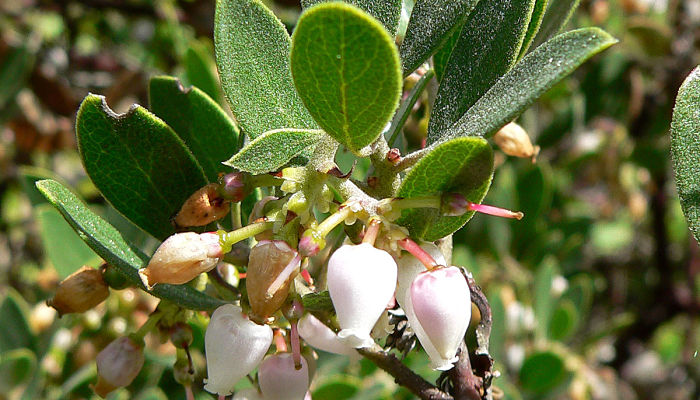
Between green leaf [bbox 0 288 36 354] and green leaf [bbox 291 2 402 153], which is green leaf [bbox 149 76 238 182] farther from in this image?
green leaf [bbox 0 288 36 354]

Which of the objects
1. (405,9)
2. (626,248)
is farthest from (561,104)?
(405,9)

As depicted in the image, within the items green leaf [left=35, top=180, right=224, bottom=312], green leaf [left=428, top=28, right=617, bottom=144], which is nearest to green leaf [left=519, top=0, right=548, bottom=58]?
green leaf [left=428, top=28, right=617, bottom=144]

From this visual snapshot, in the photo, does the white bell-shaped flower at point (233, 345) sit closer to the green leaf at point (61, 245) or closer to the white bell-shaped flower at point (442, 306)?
the white bell-shaped flower at point (442, 306)

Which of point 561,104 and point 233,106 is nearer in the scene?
point 233,106

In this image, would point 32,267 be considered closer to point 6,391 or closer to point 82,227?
point 6,391

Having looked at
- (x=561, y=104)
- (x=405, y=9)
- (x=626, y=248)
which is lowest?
(x=626, y=248)

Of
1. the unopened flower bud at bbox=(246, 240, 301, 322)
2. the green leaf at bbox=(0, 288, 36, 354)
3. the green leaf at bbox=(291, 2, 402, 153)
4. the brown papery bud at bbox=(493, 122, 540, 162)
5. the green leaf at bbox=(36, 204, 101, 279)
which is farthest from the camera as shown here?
the green leaf at bbox=(0, 288, 36, 354)

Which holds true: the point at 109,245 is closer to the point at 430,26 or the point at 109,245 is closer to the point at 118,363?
the point at 118,363

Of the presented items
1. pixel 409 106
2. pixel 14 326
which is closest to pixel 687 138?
pixel 409 106
